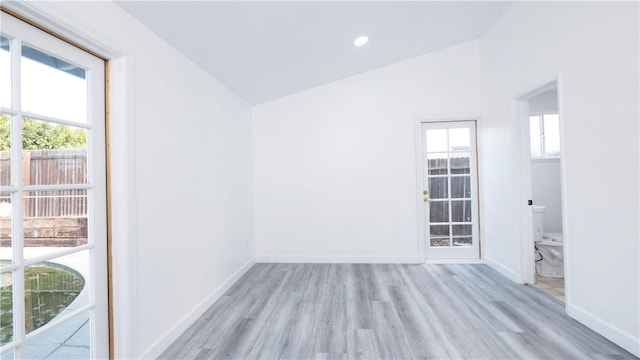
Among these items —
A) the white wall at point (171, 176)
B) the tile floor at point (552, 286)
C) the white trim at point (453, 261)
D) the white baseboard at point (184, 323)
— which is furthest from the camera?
the white trim at point (453, 261)

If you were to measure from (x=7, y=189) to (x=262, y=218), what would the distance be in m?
3.15

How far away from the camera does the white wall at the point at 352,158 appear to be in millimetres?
4062

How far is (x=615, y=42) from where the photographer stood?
6.40ft

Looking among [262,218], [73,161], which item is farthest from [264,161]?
[73,161]

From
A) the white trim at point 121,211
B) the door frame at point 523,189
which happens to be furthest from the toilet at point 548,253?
the white trim at point 121,211

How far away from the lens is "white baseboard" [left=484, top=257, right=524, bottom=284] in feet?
10.4

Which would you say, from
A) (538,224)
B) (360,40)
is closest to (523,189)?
(538,224)

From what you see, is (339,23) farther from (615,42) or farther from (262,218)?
(262,218)

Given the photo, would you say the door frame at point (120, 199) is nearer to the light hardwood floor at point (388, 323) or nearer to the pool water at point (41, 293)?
the pool water at point (41, 293)

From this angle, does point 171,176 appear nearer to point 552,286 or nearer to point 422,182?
point 422,182

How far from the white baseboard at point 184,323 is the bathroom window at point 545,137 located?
15.8 feet

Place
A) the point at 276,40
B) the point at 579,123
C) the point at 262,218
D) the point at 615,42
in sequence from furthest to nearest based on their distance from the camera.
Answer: the point at 262,218
the point at 276,40
the point at 579,123
the point at 615,42

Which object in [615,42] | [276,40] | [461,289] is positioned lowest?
[461,289]

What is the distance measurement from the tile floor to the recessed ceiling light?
3.24m
